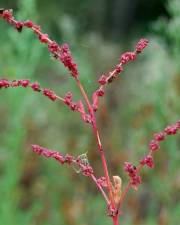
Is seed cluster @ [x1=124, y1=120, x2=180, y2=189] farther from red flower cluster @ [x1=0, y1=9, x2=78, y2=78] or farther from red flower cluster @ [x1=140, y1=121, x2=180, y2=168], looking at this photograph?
red flower cluster @ [x1=0, y1=9, x2=78, y2=78]

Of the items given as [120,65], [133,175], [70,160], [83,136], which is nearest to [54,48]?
[120,65]

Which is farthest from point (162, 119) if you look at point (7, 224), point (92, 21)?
point (92, 21)

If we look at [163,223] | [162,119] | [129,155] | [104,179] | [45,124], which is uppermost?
[45,124]

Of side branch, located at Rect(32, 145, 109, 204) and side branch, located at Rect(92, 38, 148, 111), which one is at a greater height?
side branch, located at Rect(92, 38, 148, 111)

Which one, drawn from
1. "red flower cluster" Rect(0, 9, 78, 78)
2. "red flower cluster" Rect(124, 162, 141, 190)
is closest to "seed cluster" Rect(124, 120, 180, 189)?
"red flower cluster" Rect(124, 162, 141, 190)

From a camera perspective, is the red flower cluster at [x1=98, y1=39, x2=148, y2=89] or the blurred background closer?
the red flower cluster at [x1=98, y1=39, x2=148, y2=89]

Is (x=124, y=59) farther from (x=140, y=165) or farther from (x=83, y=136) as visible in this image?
(x=83, y=136)

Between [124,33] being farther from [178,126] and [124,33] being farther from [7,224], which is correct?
[178,126]

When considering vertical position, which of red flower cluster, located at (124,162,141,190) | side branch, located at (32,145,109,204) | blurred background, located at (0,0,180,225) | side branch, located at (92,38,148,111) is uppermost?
blurred background, located at (0,0,180,225)

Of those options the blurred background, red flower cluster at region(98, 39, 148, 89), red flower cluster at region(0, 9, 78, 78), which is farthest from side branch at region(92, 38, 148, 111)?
the blurred background
